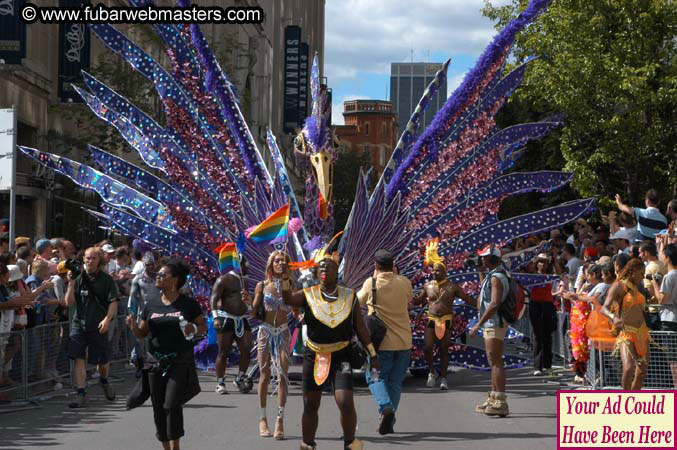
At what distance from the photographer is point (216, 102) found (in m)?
16.4

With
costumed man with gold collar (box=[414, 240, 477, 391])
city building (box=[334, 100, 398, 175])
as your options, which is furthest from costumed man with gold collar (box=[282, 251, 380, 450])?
city building (box=[334, 100, 398, 175])

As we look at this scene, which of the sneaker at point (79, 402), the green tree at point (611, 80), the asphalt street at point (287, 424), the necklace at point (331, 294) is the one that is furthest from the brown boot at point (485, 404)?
the green tree at point (611, 80)

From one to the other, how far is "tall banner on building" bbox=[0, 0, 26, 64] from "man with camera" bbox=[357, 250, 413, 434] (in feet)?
48.7

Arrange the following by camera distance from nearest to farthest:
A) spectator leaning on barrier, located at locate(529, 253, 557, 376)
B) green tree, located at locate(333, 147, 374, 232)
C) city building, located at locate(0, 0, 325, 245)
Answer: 1. spectator leaning on barrier, located at locate(529, 253, 557, 376)
2. city building, located at locate(0, 0, 325, 245)
3. green tree, located at locate(333, 147, 374, 232)

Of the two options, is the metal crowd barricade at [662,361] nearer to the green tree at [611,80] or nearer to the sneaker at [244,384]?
the sneaker at [244,384]

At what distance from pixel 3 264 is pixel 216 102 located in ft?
15.6

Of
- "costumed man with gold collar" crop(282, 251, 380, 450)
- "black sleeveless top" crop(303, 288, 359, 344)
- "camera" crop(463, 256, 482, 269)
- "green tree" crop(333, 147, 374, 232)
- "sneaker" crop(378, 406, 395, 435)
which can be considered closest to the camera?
"costumed man with gold collar" crop(282, 251, 380, 450)

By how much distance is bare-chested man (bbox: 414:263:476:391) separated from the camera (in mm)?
14438

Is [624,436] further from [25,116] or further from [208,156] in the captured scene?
[25,116]

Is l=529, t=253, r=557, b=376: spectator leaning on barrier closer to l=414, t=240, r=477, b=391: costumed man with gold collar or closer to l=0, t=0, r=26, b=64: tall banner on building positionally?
l=414, t=240, r=477, b=391: costumed man with gold collar

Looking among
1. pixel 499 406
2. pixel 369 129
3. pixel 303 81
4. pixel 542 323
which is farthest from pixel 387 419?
pixel 369 129

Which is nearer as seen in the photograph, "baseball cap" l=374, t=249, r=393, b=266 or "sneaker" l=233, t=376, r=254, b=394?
"baseball cap" l=374, t=249, r=393, b=266

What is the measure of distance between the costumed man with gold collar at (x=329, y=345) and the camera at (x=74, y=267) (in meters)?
4.30

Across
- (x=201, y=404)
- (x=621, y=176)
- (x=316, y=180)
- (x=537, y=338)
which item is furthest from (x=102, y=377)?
(x=621, y=176)
